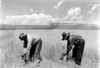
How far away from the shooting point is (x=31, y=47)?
4992mm

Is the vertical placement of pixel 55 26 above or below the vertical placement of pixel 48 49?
above

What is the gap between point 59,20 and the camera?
5469 mm

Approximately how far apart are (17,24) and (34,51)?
2.87 ft

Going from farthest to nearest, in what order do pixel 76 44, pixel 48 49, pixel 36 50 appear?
1. pixel 48 49
2. pixel 76 44
3. pixel 36 50

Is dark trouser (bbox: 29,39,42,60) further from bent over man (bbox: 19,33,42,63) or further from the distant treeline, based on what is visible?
the distant treeline

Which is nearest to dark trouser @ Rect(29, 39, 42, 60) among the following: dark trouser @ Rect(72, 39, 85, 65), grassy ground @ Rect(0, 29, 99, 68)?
grassy ground @ Rect(0, 29, 99, 68)

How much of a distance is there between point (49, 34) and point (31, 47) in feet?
2.49

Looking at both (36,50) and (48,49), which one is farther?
(48,49)

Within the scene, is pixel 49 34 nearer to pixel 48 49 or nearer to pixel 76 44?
pixel 48 49

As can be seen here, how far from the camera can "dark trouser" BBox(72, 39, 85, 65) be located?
5.25 metres

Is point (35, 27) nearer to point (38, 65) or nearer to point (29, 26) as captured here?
point (29, 26)

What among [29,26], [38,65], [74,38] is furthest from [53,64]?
[29,26]

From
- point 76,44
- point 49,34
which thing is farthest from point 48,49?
point 76,44

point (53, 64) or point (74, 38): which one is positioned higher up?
point (74, 38)
